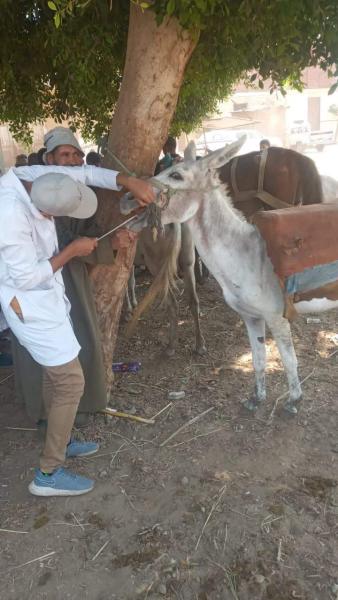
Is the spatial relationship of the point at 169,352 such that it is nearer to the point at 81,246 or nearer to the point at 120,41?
the point at 81,246

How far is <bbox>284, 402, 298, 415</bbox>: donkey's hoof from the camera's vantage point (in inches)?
142

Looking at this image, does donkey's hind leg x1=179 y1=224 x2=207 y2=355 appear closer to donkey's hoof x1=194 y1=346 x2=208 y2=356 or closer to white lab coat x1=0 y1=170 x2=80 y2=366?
donkey's hoof x1=194 y1=346 x2=208 y2=356

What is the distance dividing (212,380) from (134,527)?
70.0 inches

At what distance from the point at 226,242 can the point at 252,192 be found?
2.38 m

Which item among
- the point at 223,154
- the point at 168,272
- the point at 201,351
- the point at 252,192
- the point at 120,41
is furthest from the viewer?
the point at 252,192

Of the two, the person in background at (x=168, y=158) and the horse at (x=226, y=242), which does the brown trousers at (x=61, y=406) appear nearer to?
the horse at (x=226, y=242)

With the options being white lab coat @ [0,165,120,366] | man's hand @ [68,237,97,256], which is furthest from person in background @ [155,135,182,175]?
white lab coat @ [0,165,120,366]

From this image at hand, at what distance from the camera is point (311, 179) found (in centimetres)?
533

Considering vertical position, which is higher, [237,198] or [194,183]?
[194,183]

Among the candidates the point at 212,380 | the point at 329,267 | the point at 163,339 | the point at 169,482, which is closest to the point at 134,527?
the point at 169,482

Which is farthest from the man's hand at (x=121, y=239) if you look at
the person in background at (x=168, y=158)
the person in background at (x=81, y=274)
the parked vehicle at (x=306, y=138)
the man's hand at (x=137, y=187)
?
the parked vehicle at (x=306, y=138)

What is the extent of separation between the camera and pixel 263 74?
4445mm

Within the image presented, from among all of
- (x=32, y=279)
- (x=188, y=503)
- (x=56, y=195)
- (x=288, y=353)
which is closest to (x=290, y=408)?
(x=288, y=353)

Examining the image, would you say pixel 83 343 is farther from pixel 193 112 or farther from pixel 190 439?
pixel 193 112
